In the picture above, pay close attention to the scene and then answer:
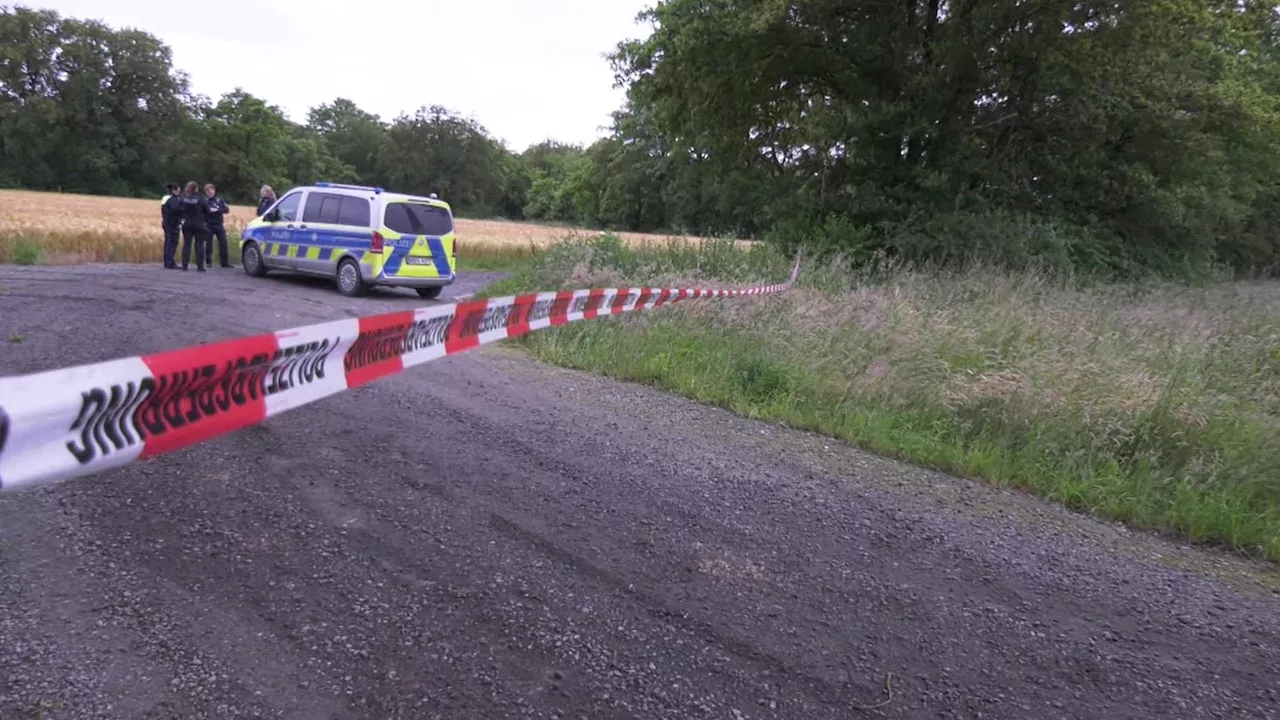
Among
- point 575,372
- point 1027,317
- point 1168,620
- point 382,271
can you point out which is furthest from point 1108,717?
point 382,271

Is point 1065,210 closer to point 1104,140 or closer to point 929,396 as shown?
point 1104,140

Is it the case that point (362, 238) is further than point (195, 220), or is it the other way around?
point (195, 220)

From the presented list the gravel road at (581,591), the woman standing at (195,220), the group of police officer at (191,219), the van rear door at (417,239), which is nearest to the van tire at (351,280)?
the van rear door at (417,239)

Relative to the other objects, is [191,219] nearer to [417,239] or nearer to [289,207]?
[289,207]

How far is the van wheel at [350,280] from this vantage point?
1336cm

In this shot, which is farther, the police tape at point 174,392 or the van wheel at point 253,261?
the van wheel at point 253,261

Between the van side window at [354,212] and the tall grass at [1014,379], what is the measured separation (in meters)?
4.35

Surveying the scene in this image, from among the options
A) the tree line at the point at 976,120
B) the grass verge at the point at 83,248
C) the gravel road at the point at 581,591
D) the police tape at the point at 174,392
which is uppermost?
the tree line at the point at 976,120

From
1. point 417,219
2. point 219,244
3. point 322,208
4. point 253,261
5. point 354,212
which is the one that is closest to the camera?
point 354,212

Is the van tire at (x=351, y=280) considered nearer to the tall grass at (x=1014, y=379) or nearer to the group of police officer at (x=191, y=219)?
the group of police officer at (x=191, y=219)

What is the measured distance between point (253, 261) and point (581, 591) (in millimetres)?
14156

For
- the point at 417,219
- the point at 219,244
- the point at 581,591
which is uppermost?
the point at 417,219

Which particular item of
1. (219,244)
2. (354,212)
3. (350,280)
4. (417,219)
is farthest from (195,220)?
(417,219)

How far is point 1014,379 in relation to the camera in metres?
6.87
